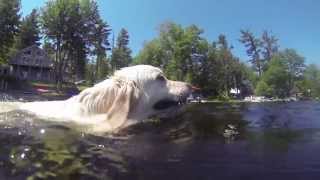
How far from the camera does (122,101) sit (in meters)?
6.20

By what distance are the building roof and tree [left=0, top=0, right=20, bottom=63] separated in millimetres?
20348

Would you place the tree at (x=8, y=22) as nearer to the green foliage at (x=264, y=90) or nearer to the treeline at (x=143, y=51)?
the treeline at (x=143, y=51)

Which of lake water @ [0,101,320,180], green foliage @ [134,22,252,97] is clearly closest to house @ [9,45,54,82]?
green foliage @ [134,22,252,97]

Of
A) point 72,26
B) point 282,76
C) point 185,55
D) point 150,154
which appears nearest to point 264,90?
point 282,76

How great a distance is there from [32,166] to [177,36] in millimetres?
80953

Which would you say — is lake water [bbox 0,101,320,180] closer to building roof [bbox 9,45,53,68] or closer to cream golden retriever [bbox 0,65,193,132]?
cream golden retriever [bbox 0,65,193,132]

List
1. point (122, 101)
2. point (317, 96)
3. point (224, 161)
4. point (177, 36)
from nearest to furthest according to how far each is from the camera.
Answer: point (224, 161) → point (122, 101) → point (317, 96) → point (177, 36)

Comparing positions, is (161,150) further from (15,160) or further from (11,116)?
(11,116)

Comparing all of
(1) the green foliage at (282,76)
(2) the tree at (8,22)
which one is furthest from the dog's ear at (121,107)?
(2) the tree at (8,22)

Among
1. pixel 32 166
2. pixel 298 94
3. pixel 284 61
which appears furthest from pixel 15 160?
pixel 284 61

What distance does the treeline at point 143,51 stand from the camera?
207 feet

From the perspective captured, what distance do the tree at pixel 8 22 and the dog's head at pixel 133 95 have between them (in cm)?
5832

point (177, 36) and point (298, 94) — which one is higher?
point (177, 36)

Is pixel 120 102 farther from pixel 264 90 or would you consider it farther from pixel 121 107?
pixel 264 90
